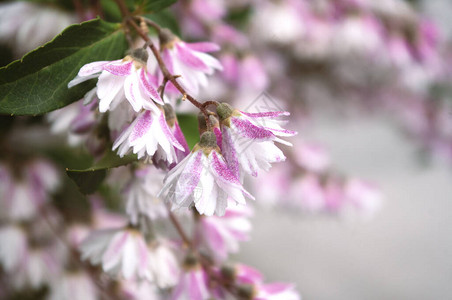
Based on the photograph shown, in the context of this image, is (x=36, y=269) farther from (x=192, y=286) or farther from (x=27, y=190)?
(x=192, y=286)

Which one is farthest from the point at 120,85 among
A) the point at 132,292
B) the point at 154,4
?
the point at 132,292

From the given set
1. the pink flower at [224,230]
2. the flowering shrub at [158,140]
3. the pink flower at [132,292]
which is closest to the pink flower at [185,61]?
the flowering shrub at [158,140]

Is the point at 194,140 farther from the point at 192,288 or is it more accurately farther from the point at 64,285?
the point at 64,285

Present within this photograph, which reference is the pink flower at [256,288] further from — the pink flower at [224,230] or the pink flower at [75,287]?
the pink flower at [75,287]

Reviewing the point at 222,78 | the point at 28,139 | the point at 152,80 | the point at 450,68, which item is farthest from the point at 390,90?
the point at 152,80

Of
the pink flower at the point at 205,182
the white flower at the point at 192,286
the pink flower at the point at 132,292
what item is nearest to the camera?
the pink flower at the point at 205,182

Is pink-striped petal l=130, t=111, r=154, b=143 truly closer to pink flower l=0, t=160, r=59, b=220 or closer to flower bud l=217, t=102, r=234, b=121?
flower bud l=217, t=102, r=234, b=121
